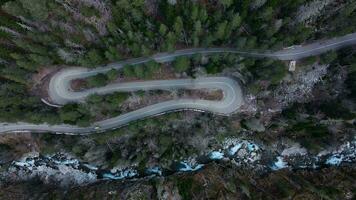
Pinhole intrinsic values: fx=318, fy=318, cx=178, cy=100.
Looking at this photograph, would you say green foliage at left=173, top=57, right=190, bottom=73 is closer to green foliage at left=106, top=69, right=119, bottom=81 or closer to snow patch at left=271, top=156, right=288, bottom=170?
green foliage at left=106, top=69, right=119, bottom=81

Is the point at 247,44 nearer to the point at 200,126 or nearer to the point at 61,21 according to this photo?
the point at 200,126

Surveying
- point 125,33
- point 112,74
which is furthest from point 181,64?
point 112,74

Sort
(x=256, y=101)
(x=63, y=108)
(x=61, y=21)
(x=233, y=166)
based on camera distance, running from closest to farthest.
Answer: (x=61, y=21)
(x=63, y=108)
(x=256, y=101)
(x=233, y=166)

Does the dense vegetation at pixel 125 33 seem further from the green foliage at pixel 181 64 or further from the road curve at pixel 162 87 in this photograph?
the road curve at pixel 162 87

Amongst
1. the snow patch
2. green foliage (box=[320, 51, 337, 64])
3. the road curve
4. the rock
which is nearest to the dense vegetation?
the road curve

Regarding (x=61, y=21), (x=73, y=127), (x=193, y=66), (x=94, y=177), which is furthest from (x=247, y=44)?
(x=94, y=177)

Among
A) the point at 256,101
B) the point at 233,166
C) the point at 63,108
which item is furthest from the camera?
the point at 233,166

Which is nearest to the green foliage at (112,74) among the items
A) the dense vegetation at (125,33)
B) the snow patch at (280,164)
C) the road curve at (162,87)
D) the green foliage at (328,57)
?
the dense vegetation at (125,33)
